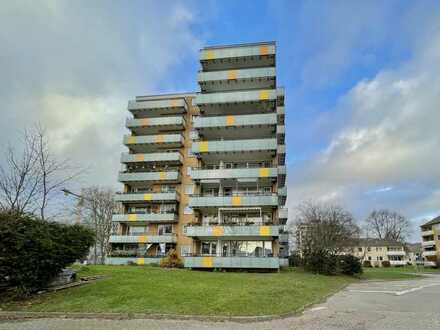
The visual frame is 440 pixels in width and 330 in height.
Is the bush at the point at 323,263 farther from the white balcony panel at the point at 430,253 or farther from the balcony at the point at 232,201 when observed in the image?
the white balcony panel at the point at 430,253

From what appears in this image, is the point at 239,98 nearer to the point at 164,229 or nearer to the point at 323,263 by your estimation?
the point at 323,263

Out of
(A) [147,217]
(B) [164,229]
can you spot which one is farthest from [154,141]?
(B) [164,229]

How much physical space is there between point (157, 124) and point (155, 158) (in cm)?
487

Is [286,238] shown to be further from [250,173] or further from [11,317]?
[11,317]

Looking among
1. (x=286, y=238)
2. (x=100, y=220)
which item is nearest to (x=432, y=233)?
(x=286, y=238)

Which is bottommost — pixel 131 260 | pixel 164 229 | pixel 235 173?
pixel 131 260

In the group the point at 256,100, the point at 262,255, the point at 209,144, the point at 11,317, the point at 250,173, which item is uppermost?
the point at 256,100

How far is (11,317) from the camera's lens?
1107cm

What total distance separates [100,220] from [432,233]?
82.5 m

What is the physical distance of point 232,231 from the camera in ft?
101

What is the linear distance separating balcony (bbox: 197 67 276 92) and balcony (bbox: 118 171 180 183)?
38.3 ft

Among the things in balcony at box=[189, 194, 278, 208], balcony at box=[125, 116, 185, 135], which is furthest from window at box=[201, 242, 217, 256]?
balcony at box=[125, 116, 185, 135]

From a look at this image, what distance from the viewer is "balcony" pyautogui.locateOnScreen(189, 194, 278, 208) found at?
103 feet

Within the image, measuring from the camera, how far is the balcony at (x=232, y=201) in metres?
31.4
